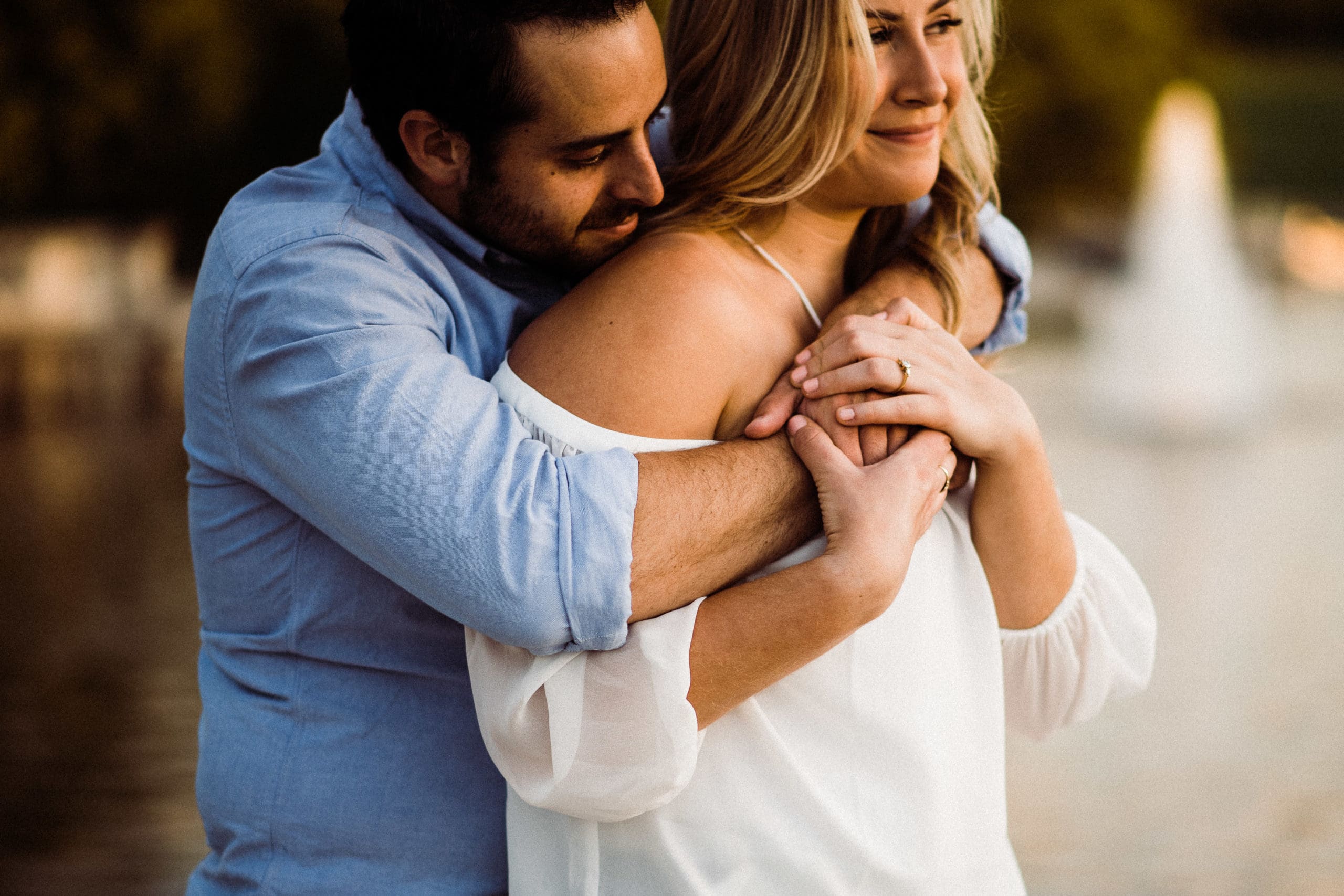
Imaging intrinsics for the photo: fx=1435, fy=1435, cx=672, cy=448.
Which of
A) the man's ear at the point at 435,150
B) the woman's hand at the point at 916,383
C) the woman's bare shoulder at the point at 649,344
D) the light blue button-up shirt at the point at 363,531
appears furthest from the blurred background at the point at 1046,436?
the light blue button-up shirt at the point at 363,531

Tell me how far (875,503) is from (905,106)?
600mm

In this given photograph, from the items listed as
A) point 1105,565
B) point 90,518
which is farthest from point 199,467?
point 90,518

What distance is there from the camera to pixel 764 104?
6.24ft

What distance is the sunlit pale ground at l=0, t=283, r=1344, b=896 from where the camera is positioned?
453cm

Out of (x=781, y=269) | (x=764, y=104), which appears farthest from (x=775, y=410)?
(x=764, y=104)

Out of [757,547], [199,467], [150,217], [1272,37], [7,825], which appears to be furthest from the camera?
[1272,37]

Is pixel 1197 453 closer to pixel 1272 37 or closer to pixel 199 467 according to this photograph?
pixel 199 467

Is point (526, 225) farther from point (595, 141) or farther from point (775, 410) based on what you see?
point (775, 410)

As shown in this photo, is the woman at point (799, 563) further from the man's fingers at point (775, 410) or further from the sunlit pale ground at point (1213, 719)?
the sunlit pale ground at point (1213, 719)

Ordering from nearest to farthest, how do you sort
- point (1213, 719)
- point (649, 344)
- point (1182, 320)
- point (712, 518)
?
point (712, 518) < point (649, 344) < point (1213, 719) < point (1182, 320)

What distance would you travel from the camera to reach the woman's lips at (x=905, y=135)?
1991 mm

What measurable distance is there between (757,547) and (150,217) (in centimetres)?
1304

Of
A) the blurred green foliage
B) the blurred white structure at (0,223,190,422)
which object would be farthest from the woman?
the blurred white structure at (0,223,190,422)

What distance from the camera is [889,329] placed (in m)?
1.85
